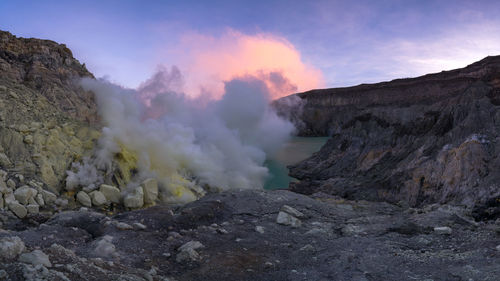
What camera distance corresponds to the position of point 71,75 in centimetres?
1927

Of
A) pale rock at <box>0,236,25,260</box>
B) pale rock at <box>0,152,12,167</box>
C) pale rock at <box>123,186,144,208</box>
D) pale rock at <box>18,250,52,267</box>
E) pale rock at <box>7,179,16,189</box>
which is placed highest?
pale rock at <box>0,152,12,167</box>

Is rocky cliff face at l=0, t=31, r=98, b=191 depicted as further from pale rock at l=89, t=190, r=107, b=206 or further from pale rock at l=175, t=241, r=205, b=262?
pale rock at l=175, t=241, r=205, b=262

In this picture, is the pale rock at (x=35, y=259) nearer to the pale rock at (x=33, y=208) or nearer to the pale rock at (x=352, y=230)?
the pale rock at (x=352, y=230)

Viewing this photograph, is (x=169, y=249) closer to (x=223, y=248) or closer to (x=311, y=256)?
(x=223, y=248)

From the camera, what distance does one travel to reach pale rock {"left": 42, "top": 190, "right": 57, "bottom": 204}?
42.3 feet

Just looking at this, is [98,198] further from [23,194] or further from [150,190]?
[23,194]

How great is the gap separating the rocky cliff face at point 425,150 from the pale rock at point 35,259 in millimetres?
13392

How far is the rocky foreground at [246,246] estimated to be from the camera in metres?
5.41

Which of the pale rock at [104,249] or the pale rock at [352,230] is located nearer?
the pale rock at [104,249]

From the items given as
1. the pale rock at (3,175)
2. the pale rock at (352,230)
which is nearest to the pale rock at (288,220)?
the pale rock at (352,230)

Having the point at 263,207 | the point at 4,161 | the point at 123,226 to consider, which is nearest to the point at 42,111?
the point at 4,161

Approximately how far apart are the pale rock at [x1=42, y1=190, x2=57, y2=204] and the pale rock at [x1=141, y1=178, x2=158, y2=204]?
3.58 m

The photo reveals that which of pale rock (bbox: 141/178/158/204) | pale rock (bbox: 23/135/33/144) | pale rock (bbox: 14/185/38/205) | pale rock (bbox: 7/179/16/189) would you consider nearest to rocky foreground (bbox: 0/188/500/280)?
pale rock (bbox: 14/185/38/205)

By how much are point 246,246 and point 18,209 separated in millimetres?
8736
